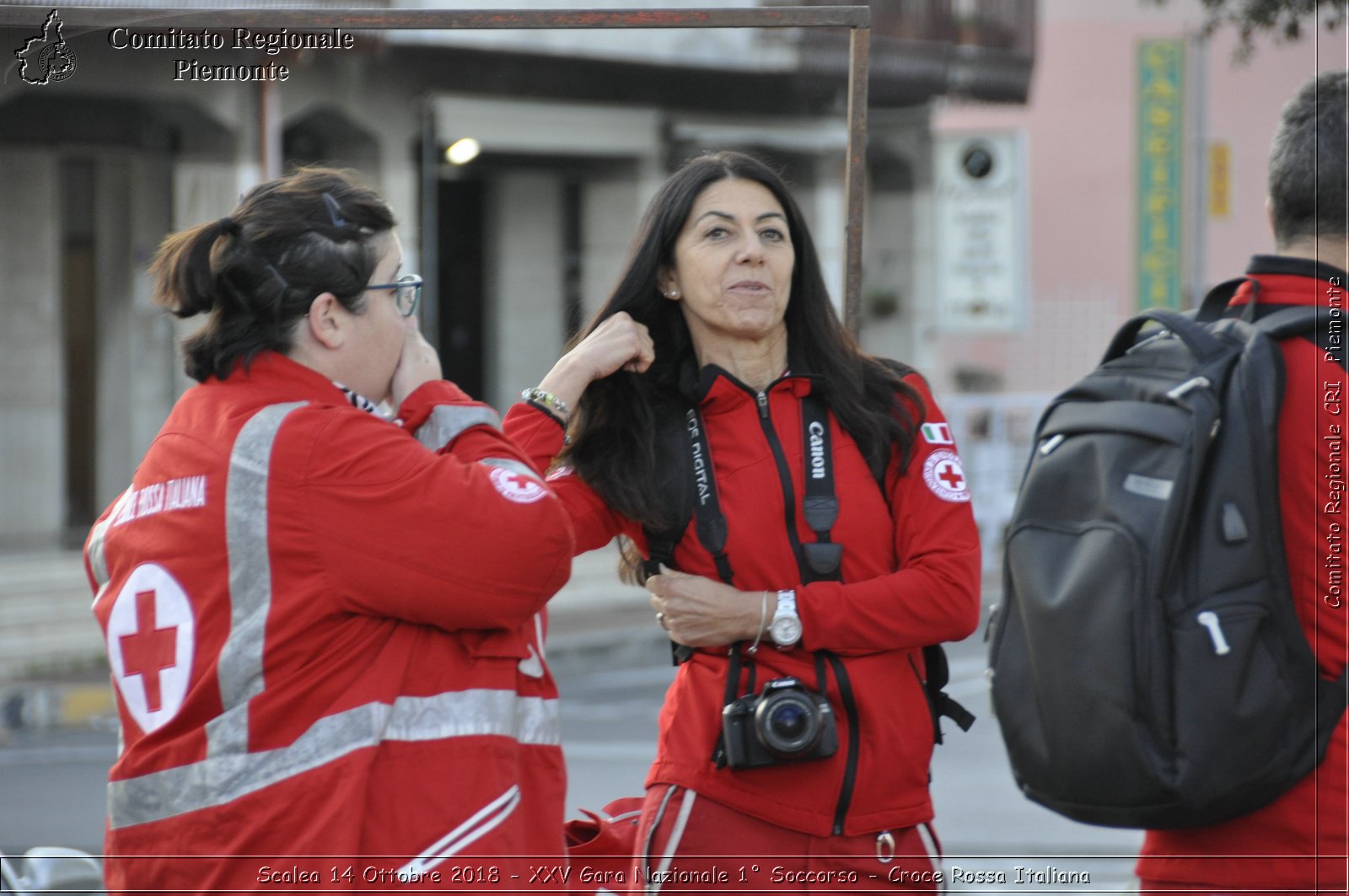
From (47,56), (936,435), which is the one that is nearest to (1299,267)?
(936,435)

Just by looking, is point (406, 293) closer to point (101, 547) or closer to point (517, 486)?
point (517, 486)

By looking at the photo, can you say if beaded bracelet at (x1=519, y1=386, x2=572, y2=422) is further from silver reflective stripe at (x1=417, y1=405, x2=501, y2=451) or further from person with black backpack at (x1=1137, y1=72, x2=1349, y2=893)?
person with black backpack at (x1=1137, y1=72, x2=1349, y2=893)

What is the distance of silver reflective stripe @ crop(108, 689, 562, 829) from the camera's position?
213 centimetres

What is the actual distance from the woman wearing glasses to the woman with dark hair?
500 millimetres

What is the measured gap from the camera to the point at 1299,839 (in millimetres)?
2455

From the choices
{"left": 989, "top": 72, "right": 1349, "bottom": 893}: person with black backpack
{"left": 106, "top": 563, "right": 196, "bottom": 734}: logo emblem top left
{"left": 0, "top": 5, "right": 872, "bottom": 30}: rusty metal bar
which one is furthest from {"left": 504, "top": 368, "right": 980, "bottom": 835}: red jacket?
{"left": 106, "top": 563, "right": 196, "bottom": 734}: logo emblem top left

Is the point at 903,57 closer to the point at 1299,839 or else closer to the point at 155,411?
the point at 155,411

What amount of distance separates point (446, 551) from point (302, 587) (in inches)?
7.6

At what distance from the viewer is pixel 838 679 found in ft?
8.91

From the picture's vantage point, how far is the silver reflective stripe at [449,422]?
231 cm

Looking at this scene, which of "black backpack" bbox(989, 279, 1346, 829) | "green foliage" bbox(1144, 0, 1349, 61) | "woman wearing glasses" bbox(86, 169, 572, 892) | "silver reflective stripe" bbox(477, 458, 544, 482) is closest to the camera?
"woman wearing glasses" bbox(86, 169, 572, 892)

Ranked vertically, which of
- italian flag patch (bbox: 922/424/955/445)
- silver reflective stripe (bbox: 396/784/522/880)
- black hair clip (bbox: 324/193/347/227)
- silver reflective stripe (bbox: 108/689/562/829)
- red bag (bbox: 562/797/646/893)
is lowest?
red bag (bbox: 562/797/646/893)

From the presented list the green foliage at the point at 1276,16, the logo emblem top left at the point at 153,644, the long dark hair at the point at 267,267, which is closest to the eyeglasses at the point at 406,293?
the long dark hair at the point at 267,267

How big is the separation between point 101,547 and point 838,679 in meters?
1.19
